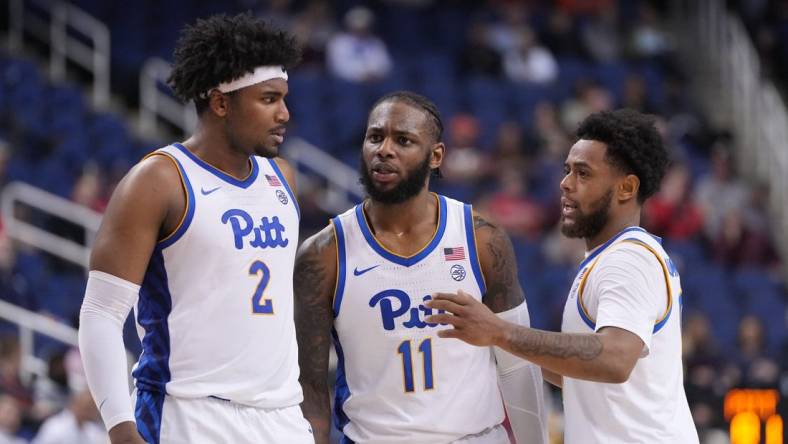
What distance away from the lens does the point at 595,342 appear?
4715mm

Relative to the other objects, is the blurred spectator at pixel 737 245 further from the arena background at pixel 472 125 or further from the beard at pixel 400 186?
the beard at pixel 400 186

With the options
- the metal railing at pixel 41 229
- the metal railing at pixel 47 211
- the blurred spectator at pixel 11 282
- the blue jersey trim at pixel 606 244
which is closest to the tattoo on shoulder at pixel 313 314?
the blue jersey trim at pixel 606 244

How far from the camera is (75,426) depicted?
8891 millimetres

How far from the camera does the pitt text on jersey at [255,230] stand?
4.76m

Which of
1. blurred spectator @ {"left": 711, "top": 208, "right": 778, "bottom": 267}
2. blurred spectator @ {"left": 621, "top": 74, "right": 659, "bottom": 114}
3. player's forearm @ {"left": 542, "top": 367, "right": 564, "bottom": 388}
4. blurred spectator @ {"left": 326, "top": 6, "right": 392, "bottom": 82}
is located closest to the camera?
player's forearm @ {"left": 542, "top": 367, "right": 564, "bottom": 388}

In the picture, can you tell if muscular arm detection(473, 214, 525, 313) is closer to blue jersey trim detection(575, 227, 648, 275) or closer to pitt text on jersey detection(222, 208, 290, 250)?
blue jersey trim detection(575, 227, 648, 275)

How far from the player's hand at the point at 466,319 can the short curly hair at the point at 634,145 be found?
105 centimetres

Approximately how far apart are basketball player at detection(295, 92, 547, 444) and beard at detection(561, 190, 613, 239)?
432 millimetres

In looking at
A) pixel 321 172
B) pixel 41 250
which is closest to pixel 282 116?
pixel 41 250

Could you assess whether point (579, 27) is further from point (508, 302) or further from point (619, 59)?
point (508, 302)

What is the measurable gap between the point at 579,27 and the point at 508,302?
12.8m

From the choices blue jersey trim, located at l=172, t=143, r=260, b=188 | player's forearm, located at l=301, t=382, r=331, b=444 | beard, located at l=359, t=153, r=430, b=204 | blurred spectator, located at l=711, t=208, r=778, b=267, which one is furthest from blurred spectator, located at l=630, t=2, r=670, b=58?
blue jersey trim, located at l=172, t=143, r=260, b=188

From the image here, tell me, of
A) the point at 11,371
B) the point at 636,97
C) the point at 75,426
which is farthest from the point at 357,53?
the point at 75,426

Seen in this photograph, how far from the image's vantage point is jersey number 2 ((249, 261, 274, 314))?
4770 millimetres
